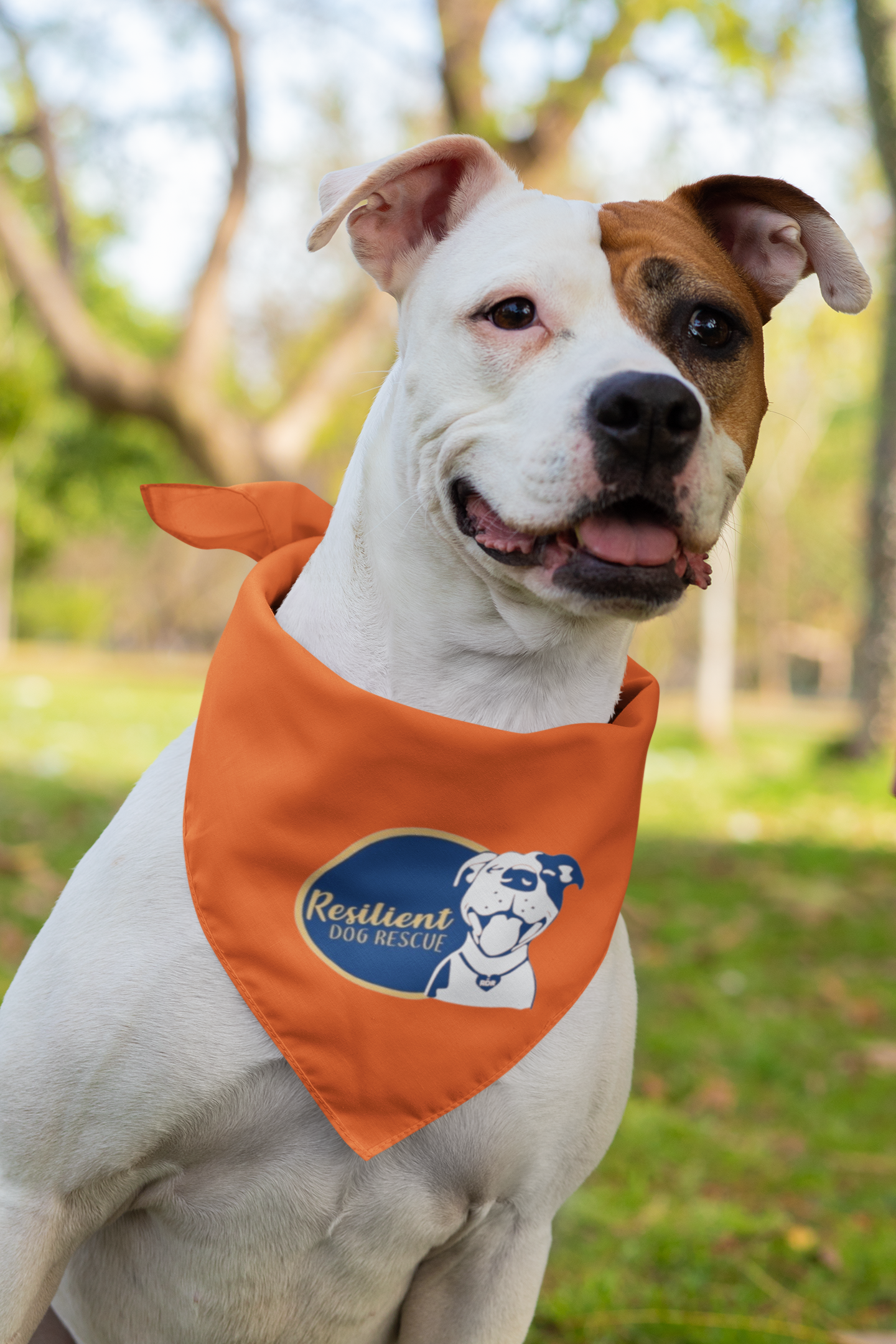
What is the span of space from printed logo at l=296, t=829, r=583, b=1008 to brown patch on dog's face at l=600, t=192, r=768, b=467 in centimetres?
94

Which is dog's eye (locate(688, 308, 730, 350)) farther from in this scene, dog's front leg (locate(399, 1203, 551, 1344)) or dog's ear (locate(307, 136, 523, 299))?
dog's front leg (locate(399, 1203, 551, 1344))

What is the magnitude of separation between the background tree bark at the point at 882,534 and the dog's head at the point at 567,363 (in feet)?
25.4

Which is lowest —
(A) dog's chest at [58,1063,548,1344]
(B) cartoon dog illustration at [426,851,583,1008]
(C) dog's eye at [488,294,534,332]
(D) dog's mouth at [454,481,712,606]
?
Answer: (A) dog's chest at [58,1063,548,1344]

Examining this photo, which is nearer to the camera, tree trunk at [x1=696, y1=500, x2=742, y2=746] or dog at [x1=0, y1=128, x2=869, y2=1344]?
dog at [x1=0, y1=128, x2=869, y2=1344]

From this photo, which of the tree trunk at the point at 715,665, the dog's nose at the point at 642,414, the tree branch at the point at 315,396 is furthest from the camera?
the tree trunk at the point at 715,665

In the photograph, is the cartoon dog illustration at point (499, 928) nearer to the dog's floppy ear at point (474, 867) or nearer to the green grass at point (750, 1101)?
the dog's floppy ear at point (474, 867)

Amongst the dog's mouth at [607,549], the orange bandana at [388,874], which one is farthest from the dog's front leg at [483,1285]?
the dog's mouth at [607,549]

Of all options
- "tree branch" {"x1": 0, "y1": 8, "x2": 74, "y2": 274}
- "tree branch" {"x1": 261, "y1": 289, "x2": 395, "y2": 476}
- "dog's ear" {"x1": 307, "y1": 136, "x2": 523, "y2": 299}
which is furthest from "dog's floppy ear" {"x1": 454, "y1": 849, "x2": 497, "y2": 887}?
"tree branch" {"x1": 0, "y1": 8, "x2": 74, "y2": 274}

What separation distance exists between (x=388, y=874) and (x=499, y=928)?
227 mm

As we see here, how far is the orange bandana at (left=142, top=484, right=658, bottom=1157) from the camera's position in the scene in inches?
77.6

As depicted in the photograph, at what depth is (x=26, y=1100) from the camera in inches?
74.8

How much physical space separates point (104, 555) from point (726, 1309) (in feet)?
112

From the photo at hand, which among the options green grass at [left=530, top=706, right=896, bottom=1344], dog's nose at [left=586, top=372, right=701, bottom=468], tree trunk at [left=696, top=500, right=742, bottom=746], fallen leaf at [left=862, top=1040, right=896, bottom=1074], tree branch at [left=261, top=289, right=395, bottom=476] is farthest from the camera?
tree trunk at [left=696, top=500, right=742, bottom=746]

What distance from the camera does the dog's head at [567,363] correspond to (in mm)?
1864
